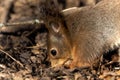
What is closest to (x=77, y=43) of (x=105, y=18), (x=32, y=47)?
→ (x=105, y=18)

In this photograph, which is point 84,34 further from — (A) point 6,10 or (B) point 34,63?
(A) point 6,10

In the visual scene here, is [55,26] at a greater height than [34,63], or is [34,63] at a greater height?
[55,26]

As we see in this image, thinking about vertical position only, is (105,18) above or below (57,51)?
A: above

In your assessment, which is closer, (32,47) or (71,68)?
(71,68)

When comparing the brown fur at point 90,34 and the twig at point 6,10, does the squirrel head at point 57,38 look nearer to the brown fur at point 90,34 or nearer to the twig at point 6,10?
the brown fur at point 90,34

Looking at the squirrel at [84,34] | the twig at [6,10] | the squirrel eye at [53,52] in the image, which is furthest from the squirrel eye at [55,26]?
the twig at [6,10]

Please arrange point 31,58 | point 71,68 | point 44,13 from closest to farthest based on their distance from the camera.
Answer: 1. point 44,13
2. point 71,68
3. point 31,58

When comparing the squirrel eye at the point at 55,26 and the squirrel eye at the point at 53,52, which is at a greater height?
the squirrel eye at the point at 55,26

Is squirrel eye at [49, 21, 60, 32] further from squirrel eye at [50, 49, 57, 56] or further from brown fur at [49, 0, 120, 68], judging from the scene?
squirrel eye at [50, 49, 57, 56]

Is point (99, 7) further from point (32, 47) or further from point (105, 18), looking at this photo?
point (32, 47)

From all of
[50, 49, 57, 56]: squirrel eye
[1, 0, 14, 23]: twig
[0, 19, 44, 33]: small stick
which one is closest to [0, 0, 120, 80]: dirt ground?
[0, 19, 44, 33]: small stick

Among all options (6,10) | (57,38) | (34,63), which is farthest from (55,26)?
(6,10)
